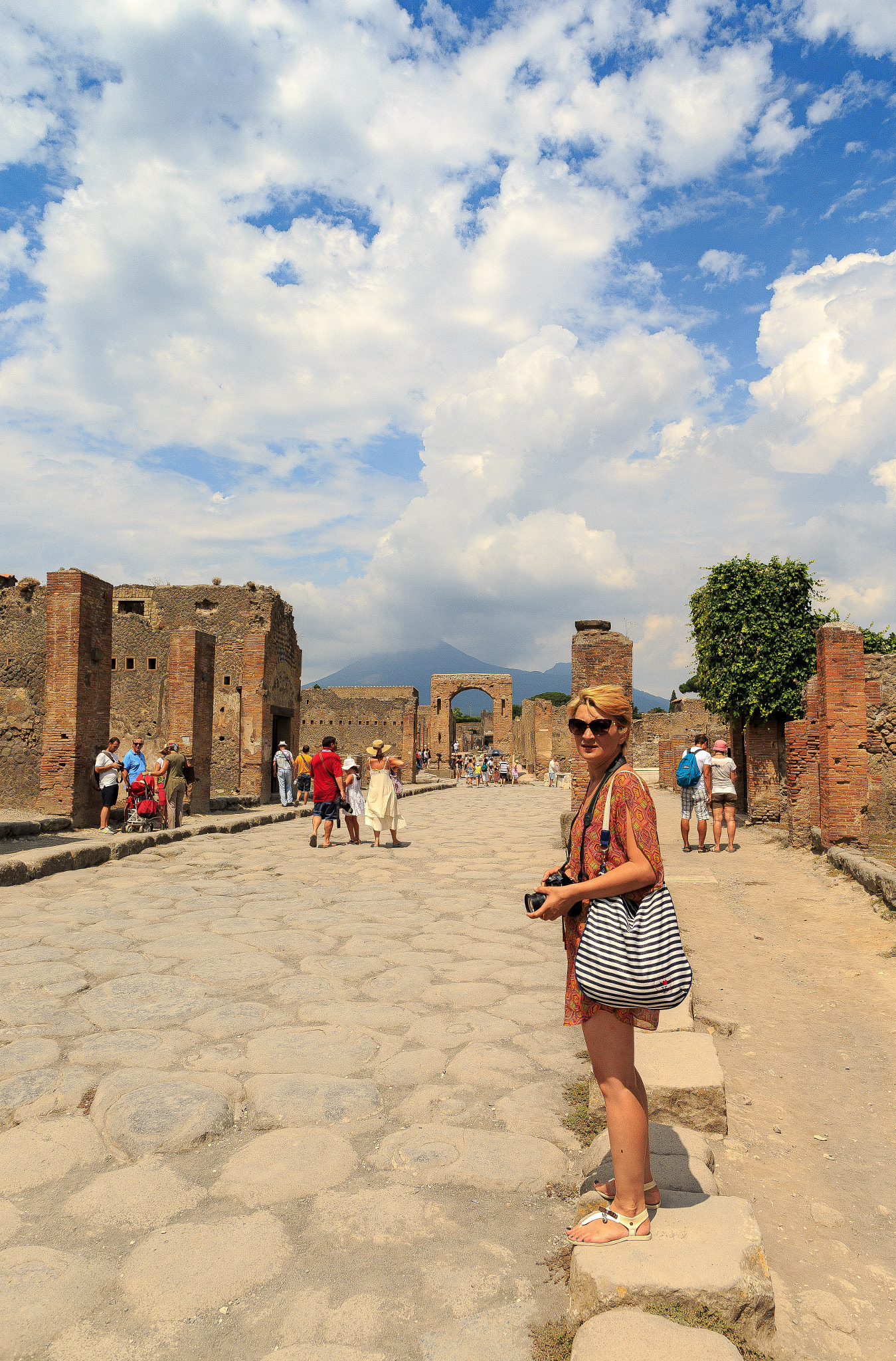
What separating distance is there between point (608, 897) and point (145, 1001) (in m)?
2.76

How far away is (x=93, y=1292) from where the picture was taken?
1762 millimetres

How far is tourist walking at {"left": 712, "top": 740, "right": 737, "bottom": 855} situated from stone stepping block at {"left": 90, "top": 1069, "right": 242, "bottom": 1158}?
769cm

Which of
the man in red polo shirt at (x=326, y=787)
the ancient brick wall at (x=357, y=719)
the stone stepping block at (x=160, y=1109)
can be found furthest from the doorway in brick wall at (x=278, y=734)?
the stone stepping block at (x=160, y=1109)

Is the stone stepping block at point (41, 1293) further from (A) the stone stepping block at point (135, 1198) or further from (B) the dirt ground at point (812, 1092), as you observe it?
(B) the dirt ground at point (812, 1092)

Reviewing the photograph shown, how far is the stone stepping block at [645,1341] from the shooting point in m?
1.45

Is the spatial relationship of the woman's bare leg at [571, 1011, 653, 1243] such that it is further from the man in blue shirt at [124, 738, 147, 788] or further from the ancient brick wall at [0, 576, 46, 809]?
the ancient brick wall at [0, 576, 46, 809]

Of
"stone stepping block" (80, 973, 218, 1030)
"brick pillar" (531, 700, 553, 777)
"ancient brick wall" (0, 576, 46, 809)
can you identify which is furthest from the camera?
"brick pillar" (531, 700, 553, 777)

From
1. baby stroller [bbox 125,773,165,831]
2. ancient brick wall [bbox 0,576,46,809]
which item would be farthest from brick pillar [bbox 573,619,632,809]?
ancient brick wall [bbox 0,576,46,809]

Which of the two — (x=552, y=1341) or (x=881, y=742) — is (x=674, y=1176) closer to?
(x=552, y=1341)

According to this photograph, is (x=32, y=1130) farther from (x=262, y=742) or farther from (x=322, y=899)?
(x=262, y=742)

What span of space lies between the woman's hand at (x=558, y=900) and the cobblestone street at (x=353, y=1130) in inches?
28.8

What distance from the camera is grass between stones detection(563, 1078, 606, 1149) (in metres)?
2.56

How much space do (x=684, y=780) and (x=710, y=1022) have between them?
236 inches

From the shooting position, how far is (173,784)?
11.4 m
